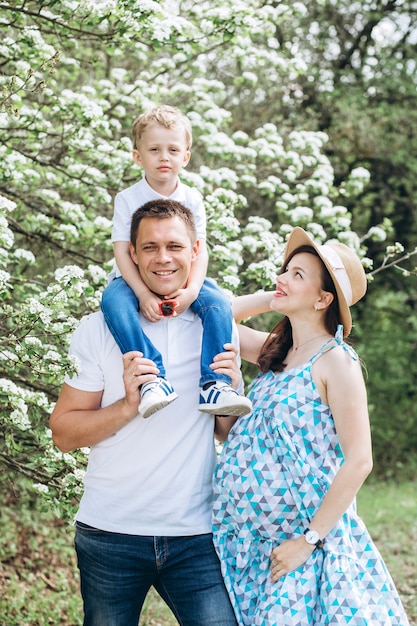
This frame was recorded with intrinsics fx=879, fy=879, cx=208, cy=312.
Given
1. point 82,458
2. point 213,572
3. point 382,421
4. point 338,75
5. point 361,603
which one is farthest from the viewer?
point 382,421

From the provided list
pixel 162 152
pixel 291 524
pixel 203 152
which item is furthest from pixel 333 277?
pixel 203 152

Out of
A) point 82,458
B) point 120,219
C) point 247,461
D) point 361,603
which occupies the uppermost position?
point 120,219

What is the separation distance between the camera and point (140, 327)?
2941 millimetres

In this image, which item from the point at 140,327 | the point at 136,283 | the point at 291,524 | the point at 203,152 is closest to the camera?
the point at 291,524

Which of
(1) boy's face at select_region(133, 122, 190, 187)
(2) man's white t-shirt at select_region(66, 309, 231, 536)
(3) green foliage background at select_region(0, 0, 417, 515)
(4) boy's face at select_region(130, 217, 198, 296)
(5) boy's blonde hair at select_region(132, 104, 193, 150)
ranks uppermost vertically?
(3) green foliage background at select_region(0, 0, 417, 515)

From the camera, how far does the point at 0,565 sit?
258 inches

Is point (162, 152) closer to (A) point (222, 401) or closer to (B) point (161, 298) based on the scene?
(B) point (161, 298)

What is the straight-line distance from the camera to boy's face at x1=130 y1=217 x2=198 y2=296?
3.00m

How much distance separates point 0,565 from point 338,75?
712cm

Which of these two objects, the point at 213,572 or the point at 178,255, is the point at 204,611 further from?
the point at 178,255

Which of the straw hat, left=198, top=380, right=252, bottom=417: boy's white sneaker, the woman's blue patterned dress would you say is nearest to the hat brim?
the straw hat

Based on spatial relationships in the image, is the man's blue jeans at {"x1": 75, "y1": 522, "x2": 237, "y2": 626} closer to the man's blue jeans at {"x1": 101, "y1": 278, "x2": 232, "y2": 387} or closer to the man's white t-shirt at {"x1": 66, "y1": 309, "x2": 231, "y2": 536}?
the man's white t-shirt at {"x1": 66, "y1": 309, "x2": 231, "y2": 536}

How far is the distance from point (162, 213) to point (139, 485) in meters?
0.92

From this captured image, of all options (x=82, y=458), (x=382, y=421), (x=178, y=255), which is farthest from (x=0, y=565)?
(x=382, y=421)
